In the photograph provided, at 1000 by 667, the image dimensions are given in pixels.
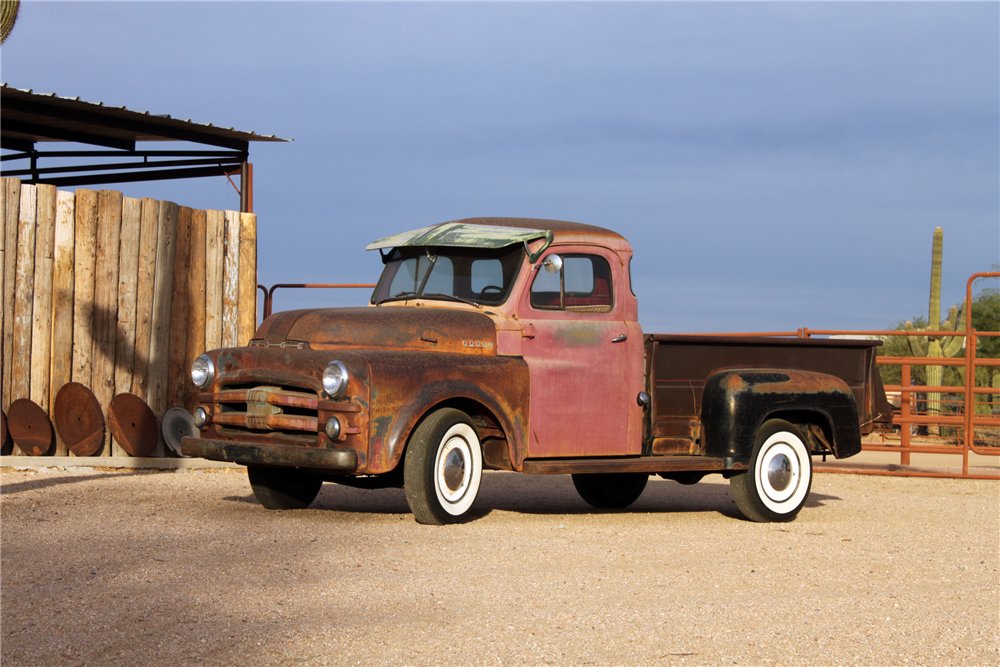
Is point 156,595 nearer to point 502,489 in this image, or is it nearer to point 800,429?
point 800,429

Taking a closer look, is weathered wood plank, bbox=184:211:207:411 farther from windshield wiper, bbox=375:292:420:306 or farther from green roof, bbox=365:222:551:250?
windshield wiper, bbox=375:292:420:306

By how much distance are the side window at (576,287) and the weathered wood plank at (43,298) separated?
598cm

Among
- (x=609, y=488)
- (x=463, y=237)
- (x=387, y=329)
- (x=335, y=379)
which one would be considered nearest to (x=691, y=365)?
(x=609, y=488)

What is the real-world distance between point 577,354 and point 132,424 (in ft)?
19.0

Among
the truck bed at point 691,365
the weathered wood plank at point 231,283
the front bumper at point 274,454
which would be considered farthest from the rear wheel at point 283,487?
the weathered wood plank at point 231,283

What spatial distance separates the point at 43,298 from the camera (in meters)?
11.5

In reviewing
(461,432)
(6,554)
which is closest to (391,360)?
(461,432)

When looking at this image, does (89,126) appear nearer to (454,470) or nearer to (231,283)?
(231,283)

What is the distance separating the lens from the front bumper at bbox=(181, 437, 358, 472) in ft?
23.3

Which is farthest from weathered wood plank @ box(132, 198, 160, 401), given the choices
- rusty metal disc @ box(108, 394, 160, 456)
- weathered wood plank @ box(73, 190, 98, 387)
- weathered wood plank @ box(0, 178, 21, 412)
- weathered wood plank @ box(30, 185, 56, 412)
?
weathered wood plank @ box(0, 178, 21, 412)

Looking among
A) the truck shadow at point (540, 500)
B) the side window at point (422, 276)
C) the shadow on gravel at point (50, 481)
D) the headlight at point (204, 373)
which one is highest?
the side window at point (422, 276)

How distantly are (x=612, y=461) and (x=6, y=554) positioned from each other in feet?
14.2

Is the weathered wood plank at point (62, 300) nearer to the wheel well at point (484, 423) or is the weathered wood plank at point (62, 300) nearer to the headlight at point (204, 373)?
the headlight at point (204, 373)

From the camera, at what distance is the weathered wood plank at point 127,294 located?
11.8 m
